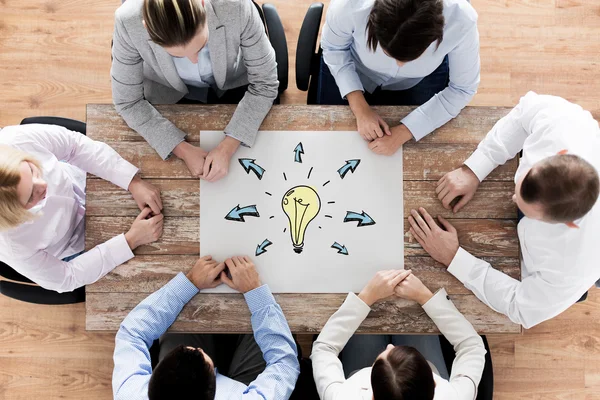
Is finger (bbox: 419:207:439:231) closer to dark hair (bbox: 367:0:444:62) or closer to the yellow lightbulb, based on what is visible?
the yellow lightbulb

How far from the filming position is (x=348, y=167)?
155 cm

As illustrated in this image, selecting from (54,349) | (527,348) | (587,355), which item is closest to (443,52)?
(527,348)

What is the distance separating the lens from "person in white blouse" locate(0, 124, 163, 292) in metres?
1.41

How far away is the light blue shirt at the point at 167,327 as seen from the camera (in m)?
1.45

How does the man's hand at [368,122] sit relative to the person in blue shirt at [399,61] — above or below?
below

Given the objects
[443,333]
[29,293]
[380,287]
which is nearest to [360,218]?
[380,287]

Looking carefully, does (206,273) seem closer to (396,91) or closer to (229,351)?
(229,351)

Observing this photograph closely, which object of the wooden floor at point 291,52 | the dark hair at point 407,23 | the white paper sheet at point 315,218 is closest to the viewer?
the dark hair at point 407,23

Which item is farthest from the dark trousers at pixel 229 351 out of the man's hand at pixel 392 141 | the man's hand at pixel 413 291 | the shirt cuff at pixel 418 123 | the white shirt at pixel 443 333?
the shirt cuff at pixel 418 123

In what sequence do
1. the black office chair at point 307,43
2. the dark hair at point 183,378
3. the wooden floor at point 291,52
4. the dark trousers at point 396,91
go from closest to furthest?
1. the dark hair at point 183,378
2. the black office chair at point 307,43
3. the dark trousers at point 396,91
4. the wooden floor at point 291,52

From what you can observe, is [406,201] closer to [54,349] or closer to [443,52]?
[443,52]

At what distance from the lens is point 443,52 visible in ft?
4.77

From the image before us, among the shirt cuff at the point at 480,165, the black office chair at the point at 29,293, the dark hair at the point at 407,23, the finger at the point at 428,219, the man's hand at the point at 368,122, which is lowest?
the black office chair at the point at 29,293

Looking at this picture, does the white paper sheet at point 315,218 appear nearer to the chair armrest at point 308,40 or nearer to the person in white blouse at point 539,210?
the person in white blouse at point 539,210
